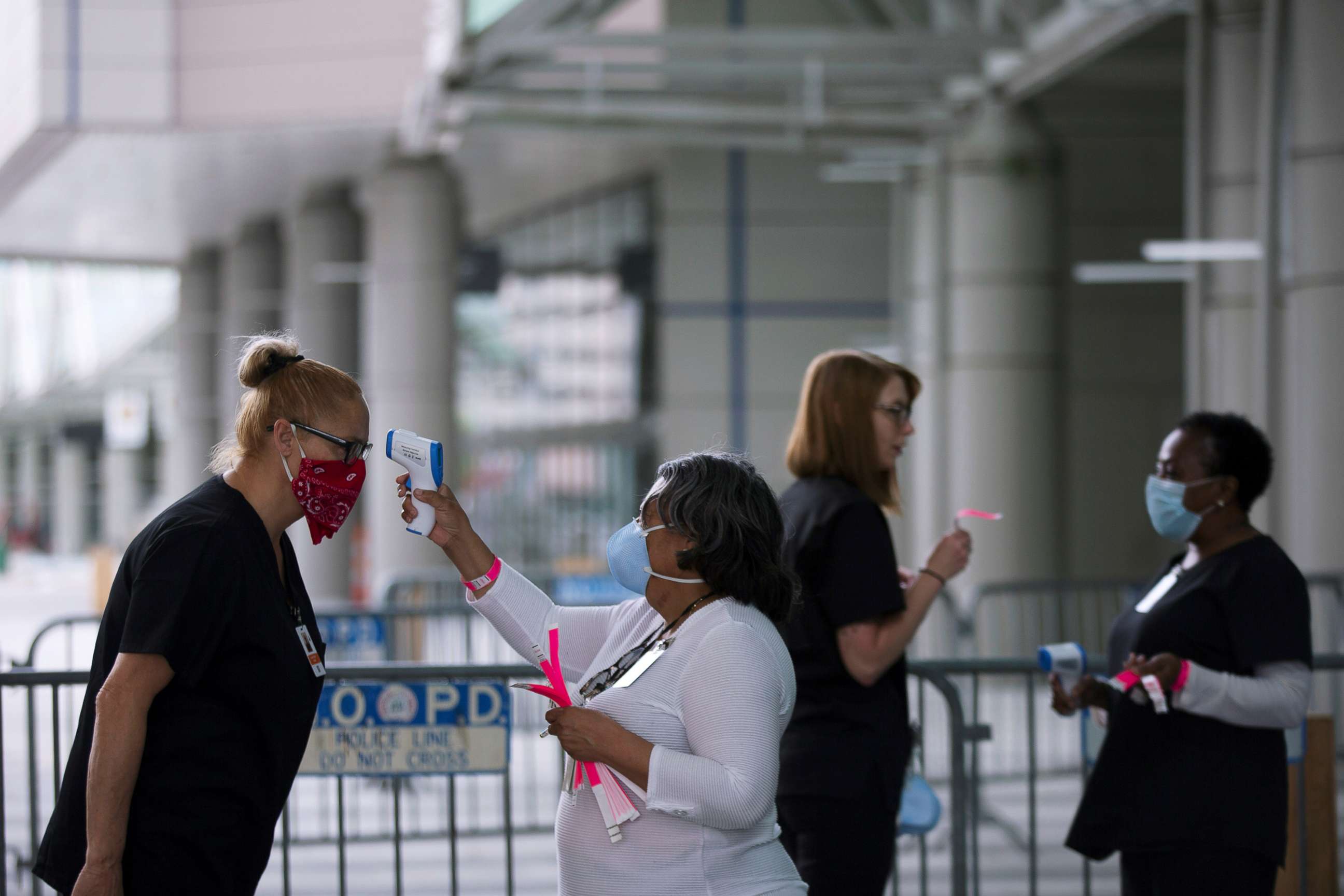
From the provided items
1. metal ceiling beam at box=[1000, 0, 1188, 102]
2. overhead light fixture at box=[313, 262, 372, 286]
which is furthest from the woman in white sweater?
overhead light fixture at box=[313, 262, 372, 286]

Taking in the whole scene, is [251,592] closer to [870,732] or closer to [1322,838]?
[870,732]

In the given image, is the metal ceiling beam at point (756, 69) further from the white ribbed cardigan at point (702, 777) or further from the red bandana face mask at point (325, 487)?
the white ribbed cardigan at point (702, 777)

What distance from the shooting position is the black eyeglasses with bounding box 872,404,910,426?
11.8 feet

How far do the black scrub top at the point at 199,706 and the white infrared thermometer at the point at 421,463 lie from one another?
1.12ft

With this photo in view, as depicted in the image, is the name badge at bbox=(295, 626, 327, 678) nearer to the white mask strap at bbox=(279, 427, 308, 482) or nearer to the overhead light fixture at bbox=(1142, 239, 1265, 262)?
the white mask strap at bbox=(279, 427, 308, 482)

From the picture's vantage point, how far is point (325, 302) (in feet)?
70.1

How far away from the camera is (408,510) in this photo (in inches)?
122

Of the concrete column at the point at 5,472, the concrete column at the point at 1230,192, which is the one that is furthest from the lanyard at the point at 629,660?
the concrete column at the point at 5,472

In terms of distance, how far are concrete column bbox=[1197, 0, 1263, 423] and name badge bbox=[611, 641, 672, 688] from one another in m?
7.28

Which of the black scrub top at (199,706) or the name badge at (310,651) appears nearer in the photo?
the black scrub top at (199,706)

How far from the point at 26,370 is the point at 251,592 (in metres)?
51.4

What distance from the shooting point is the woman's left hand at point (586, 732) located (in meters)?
2.67

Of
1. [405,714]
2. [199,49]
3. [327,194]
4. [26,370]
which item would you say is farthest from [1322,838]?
[26,370]

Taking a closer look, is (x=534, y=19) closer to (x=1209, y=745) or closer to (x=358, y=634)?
(x=358, y=634)
